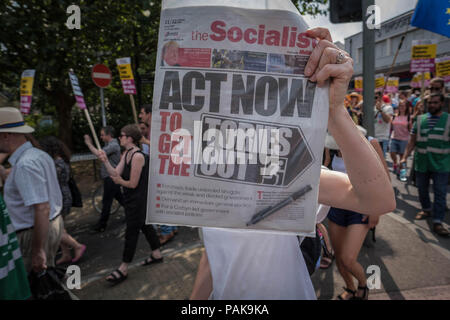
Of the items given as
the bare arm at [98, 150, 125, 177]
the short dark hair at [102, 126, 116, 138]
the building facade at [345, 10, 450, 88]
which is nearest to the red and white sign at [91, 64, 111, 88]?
the short dark hair at [102, 126, 116, 138]

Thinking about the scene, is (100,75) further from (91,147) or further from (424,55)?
(424,55)

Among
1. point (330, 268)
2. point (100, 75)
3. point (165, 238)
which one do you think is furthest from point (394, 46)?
point (165, 238)

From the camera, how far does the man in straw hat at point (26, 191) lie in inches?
82.9

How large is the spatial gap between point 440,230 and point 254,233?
4.24 metres

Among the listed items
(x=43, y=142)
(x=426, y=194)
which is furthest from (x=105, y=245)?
(x=426, y=194)

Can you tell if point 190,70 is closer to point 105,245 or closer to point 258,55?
point 258,55

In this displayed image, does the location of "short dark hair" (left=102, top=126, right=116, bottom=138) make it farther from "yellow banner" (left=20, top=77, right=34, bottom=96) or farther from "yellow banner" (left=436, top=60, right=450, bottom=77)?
"yellow banner" (left=436, top=60, right=450, bottom=77)

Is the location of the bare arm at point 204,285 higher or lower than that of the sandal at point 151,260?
higher

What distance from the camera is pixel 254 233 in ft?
3.70

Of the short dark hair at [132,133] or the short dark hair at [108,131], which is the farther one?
the short dark hair at [108,131]

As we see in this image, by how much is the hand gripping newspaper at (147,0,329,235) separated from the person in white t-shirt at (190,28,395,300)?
0.21 metres

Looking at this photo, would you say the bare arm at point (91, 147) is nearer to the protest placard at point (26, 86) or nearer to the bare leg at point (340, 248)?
the protest placard at point (26, 86)

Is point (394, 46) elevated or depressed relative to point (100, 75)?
elevated

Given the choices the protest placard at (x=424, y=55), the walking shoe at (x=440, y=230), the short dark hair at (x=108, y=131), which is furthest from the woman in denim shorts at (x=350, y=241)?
the protest placard at (x=424, y=55)
